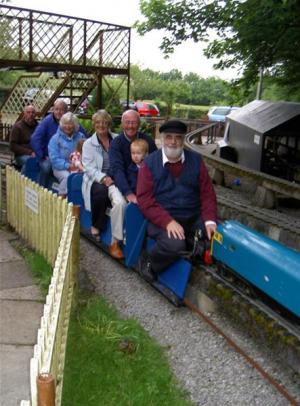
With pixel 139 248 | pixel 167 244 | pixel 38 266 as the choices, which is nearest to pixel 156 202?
pixel 167 244

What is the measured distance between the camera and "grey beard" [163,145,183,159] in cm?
471

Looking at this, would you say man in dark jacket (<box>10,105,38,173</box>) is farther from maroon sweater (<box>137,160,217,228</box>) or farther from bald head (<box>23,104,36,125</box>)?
maroon sweater (<box>137,160,217,228</box>)

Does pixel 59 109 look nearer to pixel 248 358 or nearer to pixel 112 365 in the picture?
pixel 112 365

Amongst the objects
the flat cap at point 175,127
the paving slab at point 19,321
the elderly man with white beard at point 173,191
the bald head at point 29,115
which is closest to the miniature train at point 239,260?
the elderly man with white beard at point 173,191

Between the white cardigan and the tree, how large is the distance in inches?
115

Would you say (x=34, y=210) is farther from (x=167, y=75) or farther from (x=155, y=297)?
(x=167, y=75)

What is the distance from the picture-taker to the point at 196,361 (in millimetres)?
3850

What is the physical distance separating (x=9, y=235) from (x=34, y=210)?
3.61 feet

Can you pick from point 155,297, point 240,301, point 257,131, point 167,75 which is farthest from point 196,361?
point 167,75

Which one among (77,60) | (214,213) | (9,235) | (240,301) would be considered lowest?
(9,235)

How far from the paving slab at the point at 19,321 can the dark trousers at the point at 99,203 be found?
1.37 metres

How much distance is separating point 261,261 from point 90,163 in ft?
9.43

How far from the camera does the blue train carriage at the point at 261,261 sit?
339 centimetres

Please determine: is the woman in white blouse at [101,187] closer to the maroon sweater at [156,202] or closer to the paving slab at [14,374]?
the maroon sweater at [156,202]
